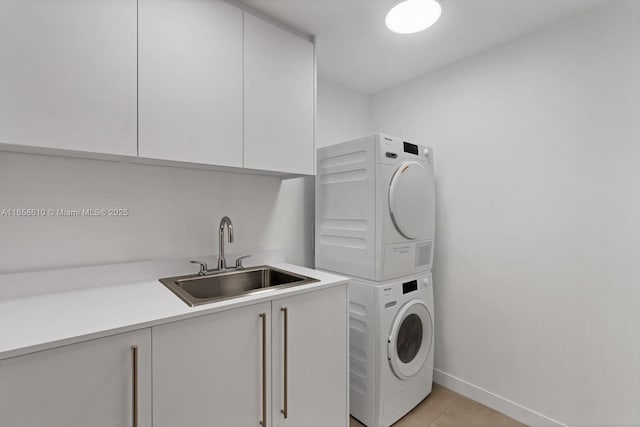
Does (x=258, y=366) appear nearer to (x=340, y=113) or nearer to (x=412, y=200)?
(x=412, y=200)

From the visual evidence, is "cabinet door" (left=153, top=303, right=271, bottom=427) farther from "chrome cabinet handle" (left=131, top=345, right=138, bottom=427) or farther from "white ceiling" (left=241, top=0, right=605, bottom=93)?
"white ceiling" (left=241, top=0, right=605, bottom=93)

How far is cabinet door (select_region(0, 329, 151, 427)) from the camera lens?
834mm

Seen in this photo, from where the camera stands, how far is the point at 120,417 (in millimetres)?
978

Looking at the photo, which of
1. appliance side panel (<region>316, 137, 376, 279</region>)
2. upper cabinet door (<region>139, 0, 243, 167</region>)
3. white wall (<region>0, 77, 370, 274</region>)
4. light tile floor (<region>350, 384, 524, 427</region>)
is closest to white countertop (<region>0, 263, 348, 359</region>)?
white wall (<region>0, 77, 370, 274</region>)

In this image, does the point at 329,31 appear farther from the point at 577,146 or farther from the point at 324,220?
the point at 577,146

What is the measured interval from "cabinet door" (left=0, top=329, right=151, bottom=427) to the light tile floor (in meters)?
1.40

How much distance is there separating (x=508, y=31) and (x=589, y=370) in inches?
79.0

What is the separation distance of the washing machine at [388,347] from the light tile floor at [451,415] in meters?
0.06

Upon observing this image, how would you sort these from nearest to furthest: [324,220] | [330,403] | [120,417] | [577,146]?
[120,417]
[330,403]
[577,146]
[324,220]

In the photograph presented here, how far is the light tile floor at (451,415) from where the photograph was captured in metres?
1.87

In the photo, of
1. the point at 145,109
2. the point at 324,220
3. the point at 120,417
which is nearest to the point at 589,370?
the point at 324,220

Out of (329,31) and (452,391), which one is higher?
(329,31)

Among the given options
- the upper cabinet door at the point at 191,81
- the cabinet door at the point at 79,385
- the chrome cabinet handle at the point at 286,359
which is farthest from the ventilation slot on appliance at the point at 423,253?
the cabinet door at the point at 79,385

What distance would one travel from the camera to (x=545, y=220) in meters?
1.79
